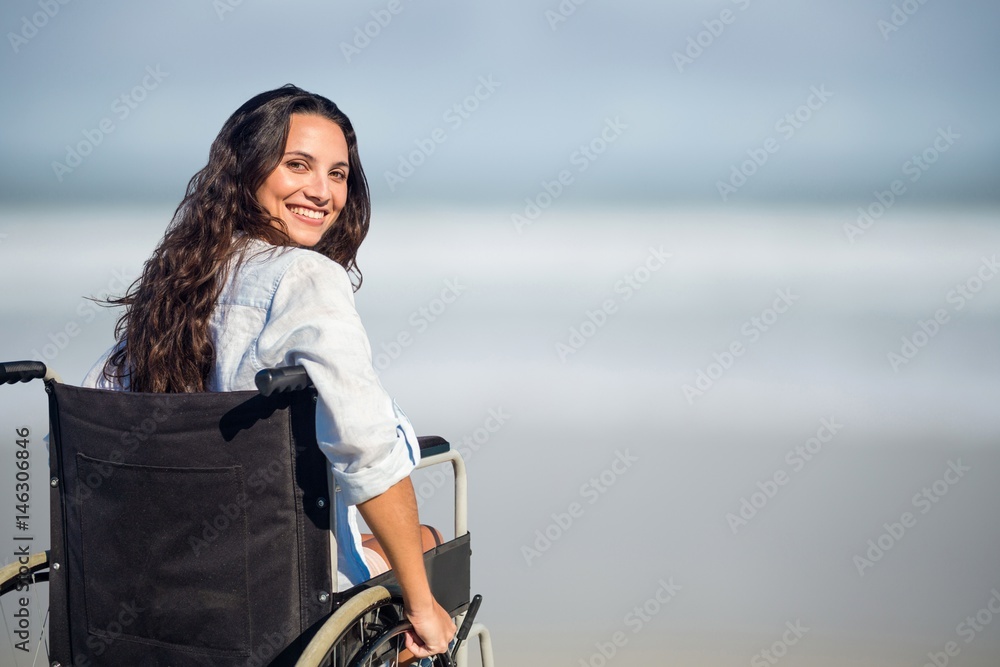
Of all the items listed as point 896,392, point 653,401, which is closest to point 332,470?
point 653,401

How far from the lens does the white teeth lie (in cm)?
124

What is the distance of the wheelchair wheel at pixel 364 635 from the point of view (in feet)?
3.01

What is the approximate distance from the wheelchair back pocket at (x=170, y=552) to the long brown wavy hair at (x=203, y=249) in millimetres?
134

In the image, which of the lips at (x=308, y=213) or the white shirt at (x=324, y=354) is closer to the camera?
the white shirt at (x=324, y=354)

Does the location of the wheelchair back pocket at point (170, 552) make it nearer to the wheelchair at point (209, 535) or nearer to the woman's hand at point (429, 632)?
the wheelchair at point (209, 535)

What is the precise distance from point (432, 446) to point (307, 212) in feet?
1.16

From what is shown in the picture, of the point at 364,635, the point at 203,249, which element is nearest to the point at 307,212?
the point at 203,249

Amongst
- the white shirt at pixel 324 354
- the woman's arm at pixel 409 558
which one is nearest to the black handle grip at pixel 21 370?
the white shirt at pixel 324 354

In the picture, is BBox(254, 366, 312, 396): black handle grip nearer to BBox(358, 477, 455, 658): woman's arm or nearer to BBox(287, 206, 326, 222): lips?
BBox(358, 477, 455, 658): woman's arm

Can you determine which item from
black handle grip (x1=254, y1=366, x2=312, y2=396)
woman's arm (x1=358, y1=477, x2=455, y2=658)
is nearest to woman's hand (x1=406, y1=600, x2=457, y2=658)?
woman's arm (x1=358, y1=477, x2=455, y2=658)

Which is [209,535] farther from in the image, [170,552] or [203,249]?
[203,249]

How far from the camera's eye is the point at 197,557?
0.98 metres

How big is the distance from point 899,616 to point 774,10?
4902 millimetres

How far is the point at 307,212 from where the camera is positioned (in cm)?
125
